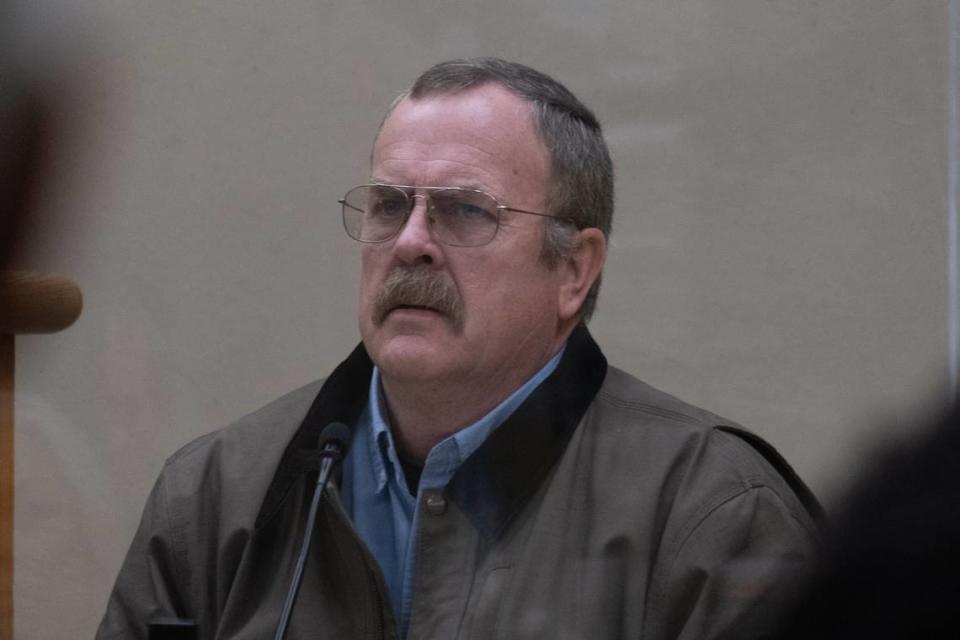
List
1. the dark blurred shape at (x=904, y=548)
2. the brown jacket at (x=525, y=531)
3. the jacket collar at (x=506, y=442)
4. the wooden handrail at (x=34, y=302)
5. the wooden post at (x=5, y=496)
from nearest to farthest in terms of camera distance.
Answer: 1. the dark blurred shape at (x=904, y=548)
2. the wooden handrail at (x=34, y=302)
3. the wooden post at (x=5, y=496)
4. the brown jacket at (x=525, y=531)
5. the jacket collar at (x=506, y=442)

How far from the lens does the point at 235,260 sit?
3.12 meters

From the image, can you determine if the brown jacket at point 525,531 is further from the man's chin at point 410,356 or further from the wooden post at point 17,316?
the wooden post at point 17,316

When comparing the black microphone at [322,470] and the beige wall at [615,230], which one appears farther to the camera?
the beige wall at [615,230]

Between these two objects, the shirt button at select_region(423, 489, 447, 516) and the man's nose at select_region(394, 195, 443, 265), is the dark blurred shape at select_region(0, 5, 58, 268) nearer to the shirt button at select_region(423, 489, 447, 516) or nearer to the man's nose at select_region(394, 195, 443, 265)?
the shirt button at select_region(423, 489, 447, 516)

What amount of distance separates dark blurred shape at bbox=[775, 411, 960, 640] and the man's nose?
1.64 m

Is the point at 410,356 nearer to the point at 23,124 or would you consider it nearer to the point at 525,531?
the point at 525,531

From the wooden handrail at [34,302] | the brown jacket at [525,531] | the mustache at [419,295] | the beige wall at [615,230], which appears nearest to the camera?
the wooden handrail at [34,302]

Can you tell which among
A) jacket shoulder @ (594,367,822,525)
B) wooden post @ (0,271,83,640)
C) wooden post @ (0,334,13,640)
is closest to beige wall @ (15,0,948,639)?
jacket shoulder @ (594,367,822,525)

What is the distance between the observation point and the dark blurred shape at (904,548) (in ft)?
1.82

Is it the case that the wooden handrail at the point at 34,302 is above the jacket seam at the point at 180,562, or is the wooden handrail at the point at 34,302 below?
above

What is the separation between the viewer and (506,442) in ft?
6.92

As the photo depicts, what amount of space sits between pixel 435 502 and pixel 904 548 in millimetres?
1503

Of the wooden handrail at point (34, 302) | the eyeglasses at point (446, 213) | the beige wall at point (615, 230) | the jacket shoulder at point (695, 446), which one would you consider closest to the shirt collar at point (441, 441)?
the jacket shoulder at point (695, 446)

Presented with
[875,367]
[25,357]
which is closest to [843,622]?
[25,357]
